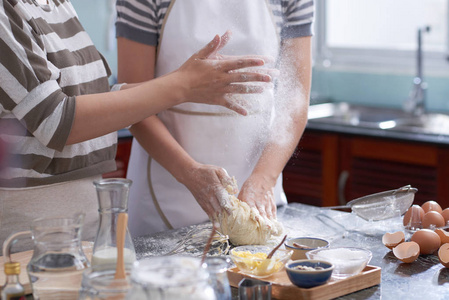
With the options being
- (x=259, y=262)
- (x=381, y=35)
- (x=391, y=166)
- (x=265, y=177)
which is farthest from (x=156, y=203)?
(x=381, y=35)

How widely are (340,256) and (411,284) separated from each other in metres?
0.15

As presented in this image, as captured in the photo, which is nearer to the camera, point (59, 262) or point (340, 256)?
point (59, 262)

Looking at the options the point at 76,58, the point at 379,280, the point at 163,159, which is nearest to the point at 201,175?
the point at 163,159

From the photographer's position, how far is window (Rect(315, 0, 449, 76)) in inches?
143

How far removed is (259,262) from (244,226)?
0.88 ft

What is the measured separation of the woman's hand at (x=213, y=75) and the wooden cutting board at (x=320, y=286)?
0.46 m

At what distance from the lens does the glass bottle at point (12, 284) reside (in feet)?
3.46

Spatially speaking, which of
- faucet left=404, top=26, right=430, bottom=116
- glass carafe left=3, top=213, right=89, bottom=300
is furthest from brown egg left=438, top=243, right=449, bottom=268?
faucet left=404, top=26, right=430, bottom=116

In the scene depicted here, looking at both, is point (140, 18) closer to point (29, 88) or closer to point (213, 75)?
point (213, 75)

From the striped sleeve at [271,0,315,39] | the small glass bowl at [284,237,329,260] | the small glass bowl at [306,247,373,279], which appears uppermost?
the striped sleeve at [271,0,315,39]

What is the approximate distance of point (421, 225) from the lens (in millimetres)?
1625

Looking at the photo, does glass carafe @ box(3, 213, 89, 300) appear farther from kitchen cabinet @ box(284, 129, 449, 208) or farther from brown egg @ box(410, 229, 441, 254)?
kitchen cabinet @ box(284, 129, 449, 208)

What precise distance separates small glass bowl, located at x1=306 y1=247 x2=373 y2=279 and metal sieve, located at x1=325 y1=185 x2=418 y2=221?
0.34 meters

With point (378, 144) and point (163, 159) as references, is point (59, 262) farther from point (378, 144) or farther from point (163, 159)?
point (378, 144)
